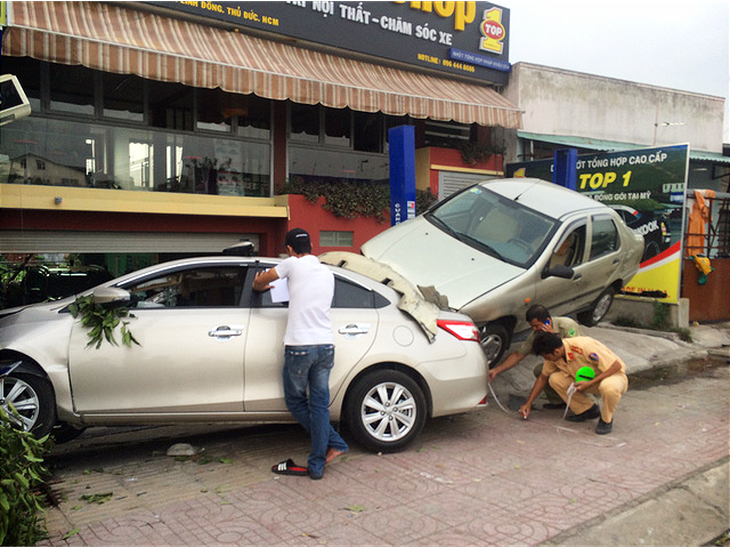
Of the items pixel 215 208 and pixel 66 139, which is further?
pixel 215 208

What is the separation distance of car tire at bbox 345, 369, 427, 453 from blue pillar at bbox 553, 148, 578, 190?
22.9ft

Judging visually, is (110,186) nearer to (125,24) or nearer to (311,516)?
(125,24)

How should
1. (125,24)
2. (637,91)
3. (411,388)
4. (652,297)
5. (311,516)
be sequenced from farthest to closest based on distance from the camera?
1. (637,91)
2. (652,297)
3. (125,24)
4. (411,388)
5. (311,516)

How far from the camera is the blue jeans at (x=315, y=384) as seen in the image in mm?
4520

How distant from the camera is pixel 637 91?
15719mm

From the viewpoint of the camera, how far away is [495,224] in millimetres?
7699

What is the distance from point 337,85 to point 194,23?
2.44 metres

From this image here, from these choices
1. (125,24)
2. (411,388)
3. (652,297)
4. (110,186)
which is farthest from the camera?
(652,297)

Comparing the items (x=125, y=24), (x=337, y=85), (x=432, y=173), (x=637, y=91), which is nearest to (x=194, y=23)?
(x=125, y=24)

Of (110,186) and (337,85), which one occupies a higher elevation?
(337,85)

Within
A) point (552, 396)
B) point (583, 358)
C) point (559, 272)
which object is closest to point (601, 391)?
point (583, 358)

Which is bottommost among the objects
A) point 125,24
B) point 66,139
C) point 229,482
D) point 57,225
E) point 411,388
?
point 229,482

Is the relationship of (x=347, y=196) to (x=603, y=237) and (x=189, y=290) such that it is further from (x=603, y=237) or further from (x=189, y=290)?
(x=189, y=290)

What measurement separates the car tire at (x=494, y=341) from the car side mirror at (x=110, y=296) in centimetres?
361
